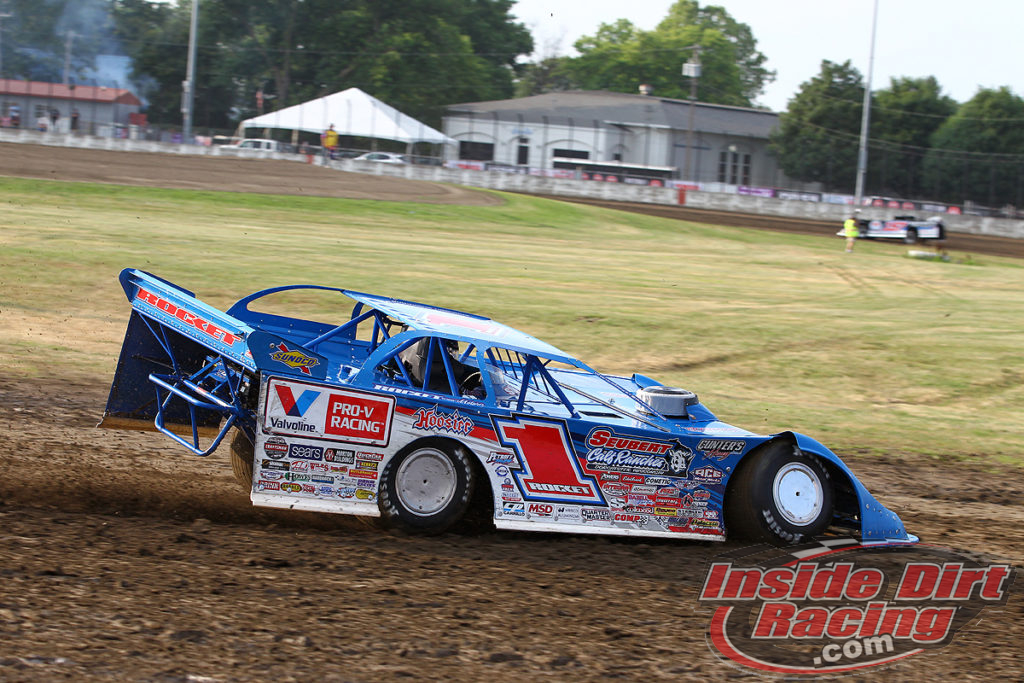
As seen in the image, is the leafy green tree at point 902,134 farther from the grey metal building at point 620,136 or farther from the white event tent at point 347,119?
the white event tent at point 347,119

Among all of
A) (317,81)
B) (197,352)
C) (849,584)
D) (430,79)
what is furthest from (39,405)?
(317,81)

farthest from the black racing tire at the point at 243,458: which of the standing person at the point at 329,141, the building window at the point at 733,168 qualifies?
the building window at the point at 733,168

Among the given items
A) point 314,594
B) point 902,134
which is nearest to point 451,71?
point 902,134

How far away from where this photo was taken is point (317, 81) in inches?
3147

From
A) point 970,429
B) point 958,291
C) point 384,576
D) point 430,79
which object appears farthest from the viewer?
point 430,79

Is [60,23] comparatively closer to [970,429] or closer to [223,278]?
[223,278]

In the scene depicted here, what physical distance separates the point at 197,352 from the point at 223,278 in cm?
942

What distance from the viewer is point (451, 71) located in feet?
257

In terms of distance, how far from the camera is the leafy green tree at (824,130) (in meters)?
67.9

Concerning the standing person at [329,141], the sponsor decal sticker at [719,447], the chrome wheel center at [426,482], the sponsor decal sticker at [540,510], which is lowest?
the sponsor decal sticker at [540,510]

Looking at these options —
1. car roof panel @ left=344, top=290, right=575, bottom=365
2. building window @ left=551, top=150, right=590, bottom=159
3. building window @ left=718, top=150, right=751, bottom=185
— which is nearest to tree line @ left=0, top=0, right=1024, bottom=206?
building window @ left=718, top=150, right=751, bottom=185

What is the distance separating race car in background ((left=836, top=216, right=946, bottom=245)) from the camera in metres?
34.4

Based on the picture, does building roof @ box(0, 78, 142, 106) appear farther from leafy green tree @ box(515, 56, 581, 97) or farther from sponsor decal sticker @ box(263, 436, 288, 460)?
sponsor decal sticker @ box(263, 436, 288, 460)

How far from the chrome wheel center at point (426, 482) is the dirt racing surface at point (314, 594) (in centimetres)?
22
